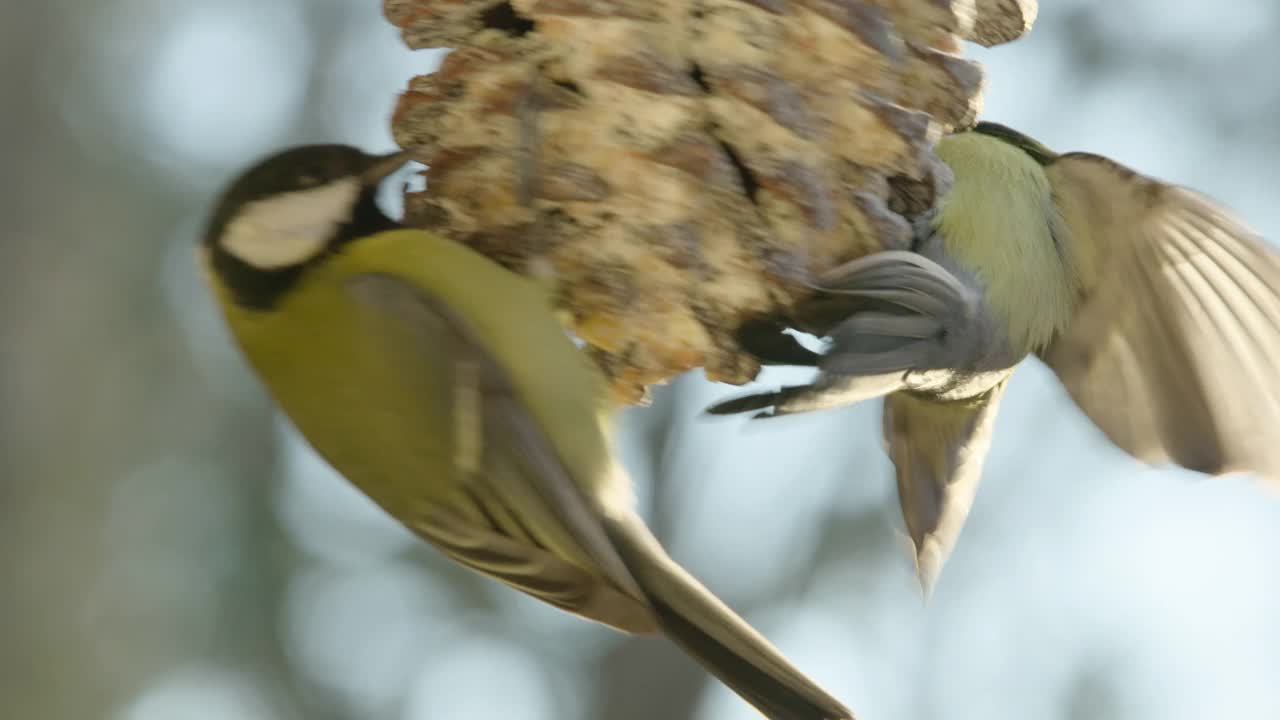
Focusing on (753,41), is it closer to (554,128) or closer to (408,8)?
(554,128)

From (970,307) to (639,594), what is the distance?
32 cm

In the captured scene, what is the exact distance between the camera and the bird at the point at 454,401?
3.99ft

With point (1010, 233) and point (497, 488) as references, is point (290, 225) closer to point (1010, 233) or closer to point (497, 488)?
point (497, 488)

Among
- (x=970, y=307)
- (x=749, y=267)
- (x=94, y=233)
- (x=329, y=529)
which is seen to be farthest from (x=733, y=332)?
(x=329, y=529)

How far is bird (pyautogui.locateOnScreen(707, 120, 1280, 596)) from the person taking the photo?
1209mm

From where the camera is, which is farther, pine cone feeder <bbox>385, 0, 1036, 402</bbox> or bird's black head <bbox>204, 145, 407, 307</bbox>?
bird's black head <bbox>204, 145, 407, 307</bbox>

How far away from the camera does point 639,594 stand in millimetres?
1205

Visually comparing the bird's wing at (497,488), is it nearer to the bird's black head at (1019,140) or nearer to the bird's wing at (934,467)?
the bird's wing at (934,467)

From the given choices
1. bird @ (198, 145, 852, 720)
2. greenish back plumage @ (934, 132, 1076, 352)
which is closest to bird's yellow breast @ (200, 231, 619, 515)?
bird @ (198, 145, 852, 720)

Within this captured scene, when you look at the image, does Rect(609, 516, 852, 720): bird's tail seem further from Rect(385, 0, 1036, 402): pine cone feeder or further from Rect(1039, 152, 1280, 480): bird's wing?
Rect(1039, 152, 1280, 480): bird's wing

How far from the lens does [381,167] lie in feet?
4.33

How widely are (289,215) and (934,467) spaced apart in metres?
0.58

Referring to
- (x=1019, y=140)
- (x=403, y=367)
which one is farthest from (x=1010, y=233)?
(x=403, y=367)

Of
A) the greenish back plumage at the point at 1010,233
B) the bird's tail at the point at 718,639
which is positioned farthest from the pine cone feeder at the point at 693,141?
the bird's tail at the point at 718,639
